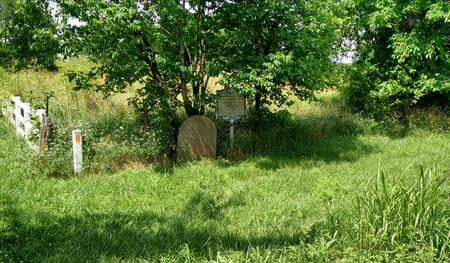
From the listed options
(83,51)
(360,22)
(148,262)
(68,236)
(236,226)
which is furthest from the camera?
(360,22)

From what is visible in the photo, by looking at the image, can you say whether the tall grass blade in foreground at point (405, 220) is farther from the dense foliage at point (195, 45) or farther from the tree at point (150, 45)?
the tree at point (150, 45)

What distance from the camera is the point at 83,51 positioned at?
7.39m

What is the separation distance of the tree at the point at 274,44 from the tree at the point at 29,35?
3261mm

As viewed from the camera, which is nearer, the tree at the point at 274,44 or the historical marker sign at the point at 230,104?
the tree at the point at 274,44

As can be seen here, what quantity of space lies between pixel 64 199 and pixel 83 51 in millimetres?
2923

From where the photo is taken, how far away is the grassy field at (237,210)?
408 cm

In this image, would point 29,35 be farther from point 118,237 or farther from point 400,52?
point 400,52

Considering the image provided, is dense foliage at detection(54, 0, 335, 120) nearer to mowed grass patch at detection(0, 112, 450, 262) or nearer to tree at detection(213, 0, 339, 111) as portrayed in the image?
tree at detection(213, 0, 339, 111)

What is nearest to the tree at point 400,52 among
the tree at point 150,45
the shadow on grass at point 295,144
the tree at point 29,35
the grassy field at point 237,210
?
the shadow on grass at point 295,144

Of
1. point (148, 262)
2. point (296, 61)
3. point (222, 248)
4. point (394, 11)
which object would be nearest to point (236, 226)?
point (222, 248)

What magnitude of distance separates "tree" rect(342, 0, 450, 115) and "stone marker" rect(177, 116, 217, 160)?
554 cm

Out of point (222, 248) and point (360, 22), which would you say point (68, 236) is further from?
point (360, 22)

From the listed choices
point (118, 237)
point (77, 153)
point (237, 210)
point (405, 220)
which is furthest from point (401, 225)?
point (77, 153)

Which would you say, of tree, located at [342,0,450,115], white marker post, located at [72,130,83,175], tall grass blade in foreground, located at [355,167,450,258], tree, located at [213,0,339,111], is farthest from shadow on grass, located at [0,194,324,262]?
tree, located at [342,0,450,115]
